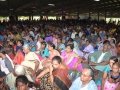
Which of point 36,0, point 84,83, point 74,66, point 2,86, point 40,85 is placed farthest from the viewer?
point 36,0

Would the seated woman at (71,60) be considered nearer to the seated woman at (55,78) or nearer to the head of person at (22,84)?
Result: the seated woman at (55,78)

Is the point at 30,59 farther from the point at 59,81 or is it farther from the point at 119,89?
the point at 119,89

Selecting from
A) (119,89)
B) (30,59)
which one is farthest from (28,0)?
(119,89)

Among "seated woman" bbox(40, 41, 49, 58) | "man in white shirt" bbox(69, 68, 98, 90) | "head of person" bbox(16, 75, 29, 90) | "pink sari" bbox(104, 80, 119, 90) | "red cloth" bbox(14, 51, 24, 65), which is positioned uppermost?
"head of person" bbox(16, 75, 29, 90)

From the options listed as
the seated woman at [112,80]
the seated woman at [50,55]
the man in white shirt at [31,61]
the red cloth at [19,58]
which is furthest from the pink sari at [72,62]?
the seated woman at [112,80]

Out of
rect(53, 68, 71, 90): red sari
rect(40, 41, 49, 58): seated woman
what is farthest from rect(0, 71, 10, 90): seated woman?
rect(40, 41, 49, 58): seated woman

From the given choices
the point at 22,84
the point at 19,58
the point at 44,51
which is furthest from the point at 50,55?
the point at 22,84

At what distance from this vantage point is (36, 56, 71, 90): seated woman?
6438 mm

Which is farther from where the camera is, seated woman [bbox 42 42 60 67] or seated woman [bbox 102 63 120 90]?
seated woman [bbox 42 42 60 67]

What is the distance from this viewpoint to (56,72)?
655 cm

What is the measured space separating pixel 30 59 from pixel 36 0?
88.6 ft

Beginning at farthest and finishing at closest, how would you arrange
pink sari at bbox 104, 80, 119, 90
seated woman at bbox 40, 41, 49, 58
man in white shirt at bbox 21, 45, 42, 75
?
seated woman at bbox 40, 41, 49, 58
man in white shirt at bbox 21, 45, 42, 75
pink sari at bbox 104, 80, 119, 90

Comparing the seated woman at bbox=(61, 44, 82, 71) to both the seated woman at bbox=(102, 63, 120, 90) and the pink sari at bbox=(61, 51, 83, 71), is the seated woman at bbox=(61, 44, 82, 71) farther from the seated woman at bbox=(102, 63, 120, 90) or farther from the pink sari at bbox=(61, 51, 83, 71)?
the seated woman at bbox=(102, 63, 120, 90)

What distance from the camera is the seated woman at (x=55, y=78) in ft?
21.1
